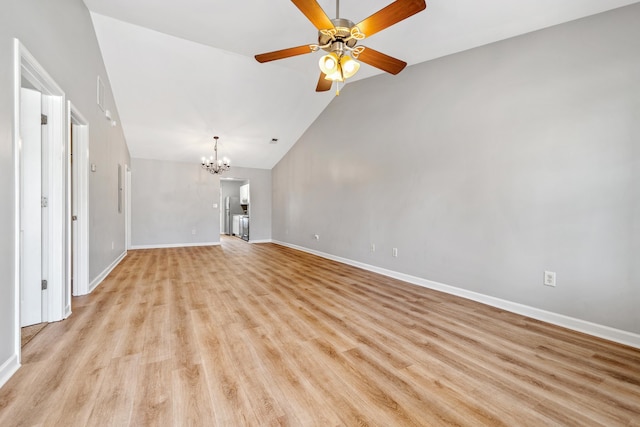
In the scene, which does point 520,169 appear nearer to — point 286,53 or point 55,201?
point 286,53

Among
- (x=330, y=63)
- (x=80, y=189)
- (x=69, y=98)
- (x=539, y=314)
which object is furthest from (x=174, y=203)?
(x=539, y=314)

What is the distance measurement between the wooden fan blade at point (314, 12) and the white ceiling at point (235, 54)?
881 millimetres

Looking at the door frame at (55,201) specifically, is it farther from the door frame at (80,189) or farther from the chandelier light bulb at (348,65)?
the chandelier light bulb at (348,65)

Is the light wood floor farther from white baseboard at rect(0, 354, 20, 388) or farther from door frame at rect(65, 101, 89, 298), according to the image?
door frame at rect(65, 101, 89, 298)

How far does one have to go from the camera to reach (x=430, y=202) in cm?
365

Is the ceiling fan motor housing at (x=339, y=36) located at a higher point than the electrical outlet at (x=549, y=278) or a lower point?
higher

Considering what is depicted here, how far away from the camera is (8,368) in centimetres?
160

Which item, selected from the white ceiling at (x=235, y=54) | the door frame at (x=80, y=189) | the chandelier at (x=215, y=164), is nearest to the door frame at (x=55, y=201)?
the door frame at (x=80, y=189)

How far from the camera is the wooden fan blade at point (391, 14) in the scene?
5.67 ft

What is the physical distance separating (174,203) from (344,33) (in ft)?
22.0

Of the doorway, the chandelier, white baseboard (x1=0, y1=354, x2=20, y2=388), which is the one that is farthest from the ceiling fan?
the doorway

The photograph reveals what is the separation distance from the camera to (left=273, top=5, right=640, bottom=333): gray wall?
227 centimetres

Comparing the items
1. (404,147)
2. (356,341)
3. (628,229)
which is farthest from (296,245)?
(628,229)

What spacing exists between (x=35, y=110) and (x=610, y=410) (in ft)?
14.7
